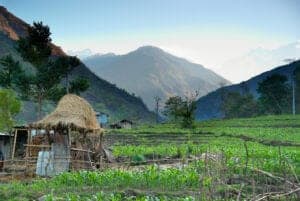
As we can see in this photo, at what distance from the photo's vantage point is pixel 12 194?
14523mm

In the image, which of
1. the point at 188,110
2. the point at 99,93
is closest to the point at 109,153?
the point at 188,110

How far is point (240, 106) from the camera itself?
87.0 meters

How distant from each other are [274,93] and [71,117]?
61.3m

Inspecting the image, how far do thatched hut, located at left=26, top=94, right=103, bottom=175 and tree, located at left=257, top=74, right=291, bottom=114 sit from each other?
5829 centimetres

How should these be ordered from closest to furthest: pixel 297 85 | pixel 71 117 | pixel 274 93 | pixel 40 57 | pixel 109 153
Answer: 1. pixel 71 117
2. pixel 109 153
3. pixel 40 57
4. pixel 274 93
5. pixel 297 85

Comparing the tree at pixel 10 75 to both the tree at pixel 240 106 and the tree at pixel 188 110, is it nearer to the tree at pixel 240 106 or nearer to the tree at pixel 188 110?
the tree at pixel 188 110

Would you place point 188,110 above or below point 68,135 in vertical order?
above

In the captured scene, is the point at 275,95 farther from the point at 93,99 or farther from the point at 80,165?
the point at 80,165

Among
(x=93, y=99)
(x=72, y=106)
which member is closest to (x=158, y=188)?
(x=72, y=106)

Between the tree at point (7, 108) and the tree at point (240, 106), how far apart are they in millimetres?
57013

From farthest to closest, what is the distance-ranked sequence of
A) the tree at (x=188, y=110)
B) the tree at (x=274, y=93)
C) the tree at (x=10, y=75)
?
the tree at (x=274, y=93) → the tree at (x=188, y=110) → the tree at (x=10, y=75)

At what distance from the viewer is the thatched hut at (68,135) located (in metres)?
21.9

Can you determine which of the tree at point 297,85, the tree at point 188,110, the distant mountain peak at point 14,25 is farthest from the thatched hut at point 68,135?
the distant mountain peak at point 14,25

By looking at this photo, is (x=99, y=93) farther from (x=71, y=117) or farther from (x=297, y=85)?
(x=71, y=117)
